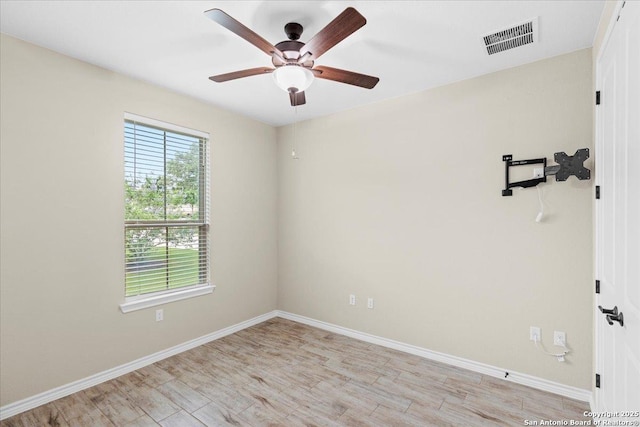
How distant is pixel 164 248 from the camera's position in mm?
3283

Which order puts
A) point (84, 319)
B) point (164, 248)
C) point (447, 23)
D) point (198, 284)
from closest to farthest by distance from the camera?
point (447, 23) → point (84, 319) → point (164, 248) → point (198, 284)

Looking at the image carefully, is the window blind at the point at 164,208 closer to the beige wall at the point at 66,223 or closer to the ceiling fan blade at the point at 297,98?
the beige wall at the point at 66,223

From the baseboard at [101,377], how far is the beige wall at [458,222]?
1203 mm

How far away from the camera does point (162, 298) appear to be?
3.17 meters

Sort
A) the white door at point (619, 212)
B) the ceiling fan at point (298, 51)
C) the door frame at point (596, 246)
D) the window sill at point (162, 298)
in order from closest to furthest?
the white door at point (619, 212) < the ceiling fan at point (298, 51) < the door frame at point (596, 246) < the window sill at point (162, 298)

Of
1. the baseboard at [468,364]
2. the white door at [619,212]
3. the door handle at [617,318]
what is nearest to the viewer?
the white door at [619,212]

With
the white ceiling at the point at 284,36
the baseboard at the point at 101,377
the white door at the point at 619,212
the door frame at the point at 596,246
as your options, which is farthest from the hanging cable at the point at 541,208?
the baseboard at the point at 101,377

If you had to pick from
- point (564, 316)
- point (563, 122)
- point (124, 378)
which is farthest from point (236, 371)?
point (563, 122)

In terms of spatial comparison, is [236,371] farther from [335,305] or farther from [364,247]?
[364,247]

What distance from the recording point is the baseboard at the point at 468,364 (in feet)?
8.13

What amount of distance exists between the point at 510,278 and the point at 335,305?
1948 millimetres

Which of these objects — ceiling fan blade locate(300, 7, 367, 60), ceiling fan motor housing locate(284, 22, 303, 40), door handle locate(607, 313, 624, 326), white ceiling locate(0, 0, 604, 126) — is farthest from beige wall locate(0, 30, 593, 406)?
ceiling fan blade locate(300, 7, 367, 60)

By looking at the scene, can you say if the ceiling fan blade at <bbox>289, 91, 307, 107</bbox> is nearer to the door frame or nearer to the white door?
the white door

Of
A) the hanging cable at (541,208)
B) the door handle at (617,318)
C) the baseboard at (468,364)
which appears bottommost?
the baseboard at (468,364)
